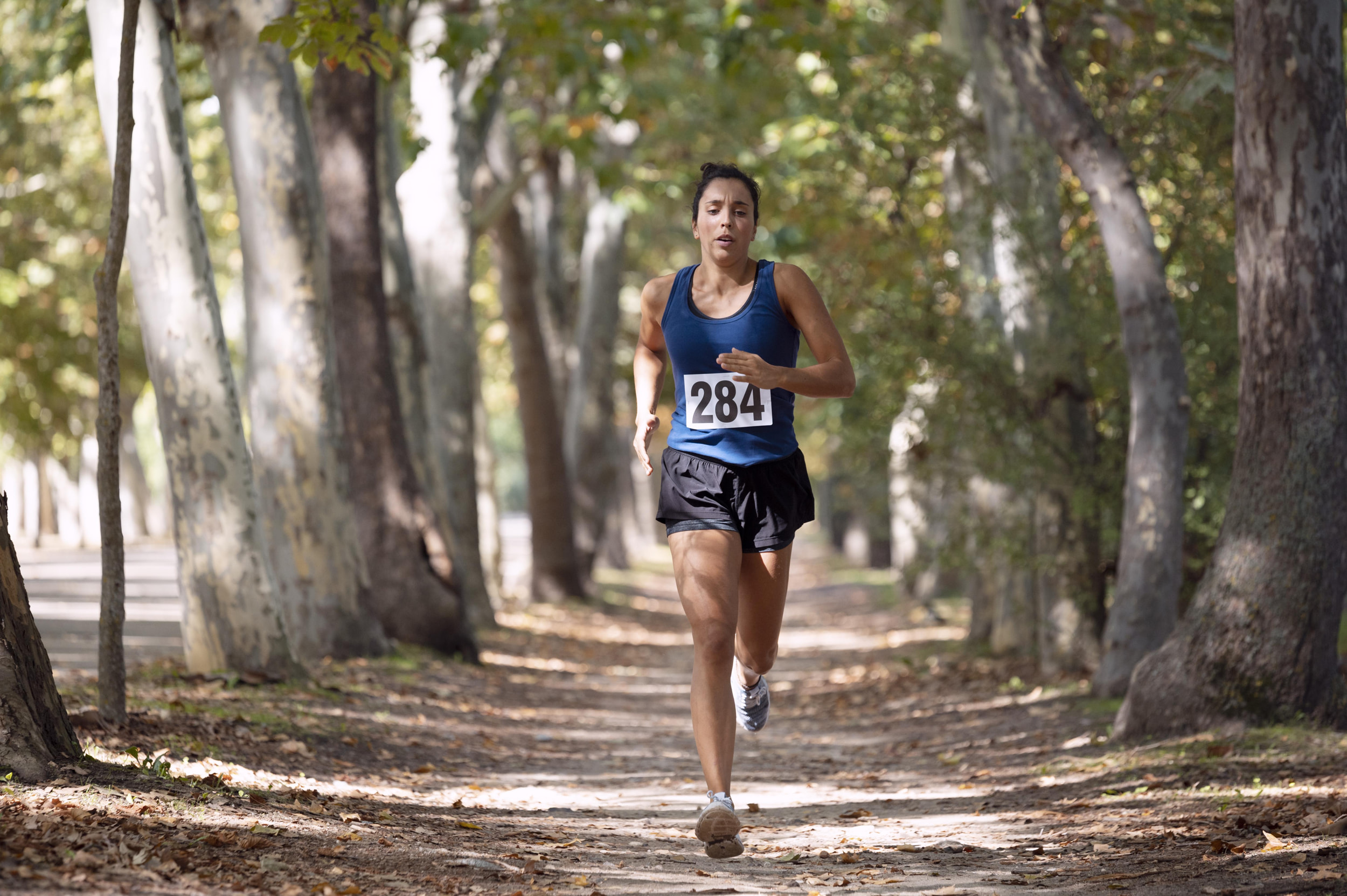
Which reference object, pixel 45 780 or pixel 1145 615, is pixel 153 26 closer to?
pixel 45 780

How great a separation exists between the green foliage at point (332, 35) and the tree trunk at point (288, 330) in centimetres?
190

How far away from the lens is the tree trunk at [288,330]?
931cm

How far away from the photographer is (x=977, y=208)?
38.5ft

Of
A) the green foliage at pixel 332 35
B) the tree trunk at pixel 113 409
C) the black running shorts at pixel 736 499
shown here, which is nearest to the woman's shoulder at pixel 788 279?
the black running shorts at pixel 736 499

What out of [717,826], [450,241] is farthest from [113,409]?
[450,241]

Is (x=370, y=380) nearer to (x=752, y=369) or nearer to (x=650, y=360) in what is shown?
(x=650, y=360)

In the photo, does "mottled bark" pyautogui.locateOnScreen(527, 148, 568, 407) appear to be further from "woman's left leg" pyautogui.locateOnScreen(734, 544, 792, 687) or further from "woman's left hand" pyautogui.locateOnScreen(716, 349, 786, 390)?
"woman's left hand" pyautogui.locateOnScreen(716, 349, 786, 390)

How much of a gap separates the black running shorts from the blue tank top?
45 millimetres

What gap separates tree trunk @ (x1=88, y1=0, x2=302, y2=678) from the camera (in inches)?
308

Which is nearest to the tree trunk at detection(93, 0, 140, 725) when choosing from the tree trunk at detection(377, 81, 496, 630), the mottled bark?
the tree trunk at detection(377, 81, 496, 630)

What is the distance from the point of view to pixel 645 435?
Result: 5113 millimetres

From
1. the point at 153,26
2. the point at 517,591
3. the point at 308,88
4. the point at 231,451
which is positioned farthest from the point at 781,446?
the point at 517,591

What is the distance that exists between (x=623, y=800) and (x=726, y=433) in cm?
246

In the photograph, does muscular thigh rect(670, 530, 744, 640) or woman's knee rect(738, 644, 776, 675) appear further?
woman's knee rect(738, 644, 776, 675)
